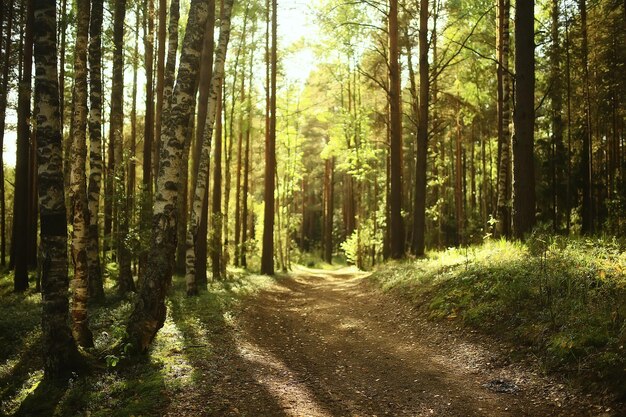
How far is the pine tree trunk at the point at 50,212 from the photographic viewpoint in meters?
5.98

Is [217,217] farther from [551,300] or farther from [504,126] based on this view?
[551,300]

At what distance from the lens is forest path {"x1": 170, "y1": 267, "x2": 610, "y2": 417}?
16.4 ft

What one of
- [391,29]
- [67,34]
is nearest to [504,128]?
[391,29]

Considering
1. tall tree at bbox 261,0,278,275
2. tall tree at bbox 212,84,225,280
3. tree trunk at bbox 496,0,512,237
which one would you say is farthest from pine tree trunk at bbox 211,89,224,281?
tree trunk at bbox 496,0,512,237

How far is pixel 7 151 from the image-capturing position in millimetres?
23375

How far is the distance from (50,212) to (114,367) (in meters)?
2.40

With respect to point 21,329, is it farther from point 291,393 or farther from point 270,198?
point 270,198

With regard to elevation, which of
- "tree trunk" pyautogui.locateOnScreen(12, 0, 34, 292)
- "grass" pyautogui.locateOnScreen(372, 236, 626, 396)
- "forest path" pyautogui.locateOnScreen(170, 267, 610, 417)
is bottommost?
"forest path" pyautogui.locateOnScreen(170, 267, 610, 417)

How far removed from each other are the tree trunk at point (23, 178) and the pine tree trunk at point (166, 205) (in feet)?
31.3

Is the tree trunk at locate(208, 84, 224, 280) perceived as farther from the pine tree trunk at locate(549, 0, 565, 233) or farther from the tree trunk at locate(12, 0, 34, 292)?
the pine tree trunk at locate(549, 0, 565, 233)

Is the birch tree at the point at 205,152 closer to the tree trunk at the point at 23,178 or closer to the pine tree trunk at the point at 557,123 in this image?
the tree trunk at the point at 23,178

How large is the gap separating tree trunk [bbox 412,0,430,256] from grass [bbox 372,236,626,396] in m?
5.57

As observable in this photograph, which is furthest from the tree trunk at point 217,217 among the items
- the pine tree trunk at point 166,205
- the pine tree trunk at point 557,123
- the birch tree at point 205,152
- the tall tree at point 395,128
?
the pine tree trunk at point 557,123

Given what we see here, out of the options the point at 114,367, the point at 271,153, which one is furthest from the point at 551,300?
the point at 271,153
